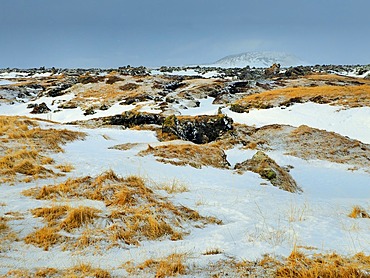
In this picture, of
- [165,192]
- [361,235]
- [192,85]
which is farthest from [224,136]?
[192,85]

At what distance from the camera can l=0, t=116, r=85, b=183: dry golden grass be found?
8.27 metres

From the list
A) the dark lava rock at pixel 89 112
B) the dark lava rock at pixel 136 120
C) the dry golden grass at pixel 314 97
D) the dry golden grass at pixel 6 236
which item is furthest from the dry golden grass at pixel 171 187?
the dark lava rock at pixel 89 112

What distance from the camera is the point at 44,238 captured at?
457 cm

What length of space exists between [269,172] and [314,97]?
92.5 ft

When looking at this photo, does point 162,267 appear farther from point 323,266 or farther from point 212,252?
point 323,266

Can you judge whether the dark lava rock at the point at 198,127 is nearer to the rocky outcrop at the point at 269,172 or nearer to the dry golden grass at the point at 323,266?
the rocky outcrop at the point at 269,172

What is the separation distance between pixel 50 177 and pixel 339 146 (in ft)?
57.1

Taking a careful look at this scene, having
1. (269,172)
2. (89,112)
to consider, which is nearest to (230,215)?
(269,172)

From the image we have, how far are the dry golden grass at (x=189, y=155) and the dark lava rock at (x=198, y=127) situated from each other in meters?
7.72

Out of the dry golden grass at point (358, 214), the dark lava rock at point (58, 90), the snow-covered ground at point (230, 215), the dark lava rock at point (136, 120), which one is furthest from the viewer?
the dark lava rock at point (58, 90)

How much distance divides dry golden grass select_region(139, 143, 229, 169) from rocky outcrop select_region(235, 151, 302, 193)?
3.75 ft

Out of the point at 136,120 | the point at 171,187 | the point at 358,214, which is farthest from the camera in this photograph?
the point at 136,120

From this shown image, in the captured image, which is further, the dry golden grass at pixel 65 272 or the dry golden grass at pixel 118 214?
the dry golden grass at pixel 118 214

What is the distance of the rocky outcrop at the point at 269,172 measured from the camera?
11534 mm
